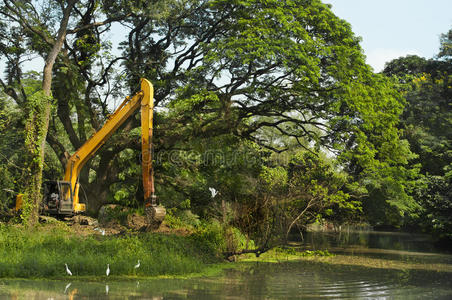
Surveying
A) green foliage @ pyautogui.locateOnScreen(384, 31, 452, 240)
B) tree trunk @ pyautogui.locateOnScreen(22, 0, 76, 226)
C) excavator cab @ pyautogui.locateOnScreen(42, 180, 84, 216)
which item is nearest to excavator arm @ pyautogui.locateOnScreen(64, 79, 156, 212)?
excavator cab @ pyautogui.locateOnScreen(42, 180, 84, 216)

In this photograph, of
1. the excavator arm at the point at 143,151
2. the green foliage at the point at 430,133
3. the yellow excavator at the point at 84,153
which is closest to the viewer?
the excavator arm at the point at 143,151

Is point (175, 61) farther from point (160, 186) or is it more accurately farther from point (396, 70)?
point (396, 70)

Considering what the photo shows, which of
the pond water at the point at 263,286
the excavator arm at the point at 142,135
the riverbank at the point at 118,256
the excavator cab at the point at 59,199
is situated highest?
the excavator arm at the point at 142,135

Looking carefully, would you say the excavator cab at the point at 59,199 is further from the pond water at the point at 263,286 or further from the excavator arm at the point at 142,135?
the pond water at the point at 263,286

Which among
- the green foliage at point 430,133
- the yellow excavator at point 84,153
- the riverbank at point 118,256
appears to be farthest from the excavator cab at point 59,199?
the green foliage at point 430,133

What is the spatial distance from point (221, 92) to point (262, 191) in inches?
202

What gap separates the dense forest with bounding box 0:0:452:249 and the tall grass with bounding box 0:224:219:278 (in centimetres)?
207

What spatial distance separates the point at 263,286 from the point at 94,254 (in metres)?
5.16

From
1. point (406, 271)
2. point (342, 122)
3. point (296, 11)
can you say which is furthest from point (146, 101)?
point (406, 271)

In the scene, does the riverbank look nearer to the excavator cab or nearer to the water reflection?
the water reflection

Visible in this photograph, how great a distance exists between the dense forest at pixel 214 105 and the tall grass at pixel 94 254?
6.79 ft

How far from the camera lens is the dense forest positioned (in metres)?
18.6

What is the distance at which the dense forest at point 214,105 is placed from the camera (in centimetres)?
1859

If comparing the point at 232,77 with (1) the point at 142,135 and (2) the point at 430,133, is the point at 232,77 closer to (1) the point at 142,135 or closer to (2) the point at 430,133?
(1) the point at 142,135
